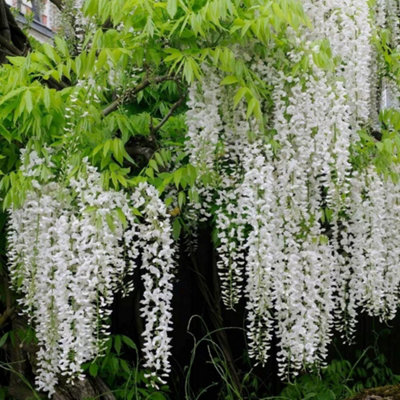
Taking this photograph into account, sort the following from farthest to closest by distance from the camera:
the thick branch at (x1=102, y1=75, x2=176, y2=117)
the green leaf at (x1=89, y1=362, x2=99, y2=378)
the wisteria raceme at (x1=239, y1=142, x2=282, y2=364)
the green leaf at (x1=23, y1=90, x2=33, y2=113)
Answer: the green leaf at (x1=89, y1=362, x2=99, y2=378) < the thick branch at (x1=102, y1=75, x2=176, y2=117) < the wisteria raceme at (x1=239, y1=142, x2=282, y2=364) < the green leaf at (x1=23, y1=90, x2=33, y2=113)

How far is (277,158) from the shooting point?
3684mm

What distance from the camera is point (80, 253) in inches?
135

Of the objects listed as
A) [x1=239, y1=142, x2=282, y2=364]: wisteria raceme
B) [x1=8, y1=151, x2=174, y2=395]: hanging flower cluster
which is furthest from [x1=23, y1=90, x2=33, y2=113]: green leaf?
[x1=239, y1=142, x2=282, y2=364]: wisteria raceme

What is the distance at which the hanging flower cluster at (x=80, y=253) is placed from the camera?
342cm

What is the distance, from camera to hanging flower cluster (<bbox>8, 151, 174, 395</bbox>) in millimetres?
3420

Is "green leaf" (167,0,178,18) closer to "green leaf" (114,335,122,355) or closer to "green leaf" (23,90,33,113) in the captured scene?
"green leaf" (23,90,33,113)

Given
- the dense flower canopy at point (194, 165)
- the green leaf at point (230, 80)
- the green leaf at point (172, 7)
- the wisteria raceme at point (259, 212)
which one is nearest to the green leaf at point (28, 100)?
the dense flower canopy at point (194, 165)

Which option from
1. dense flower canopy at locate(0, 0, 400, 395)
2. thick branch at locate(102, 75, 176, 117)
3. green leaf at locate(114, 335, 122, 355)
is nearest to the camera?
dense flower canopy at locate(0, 0, 400, 395)

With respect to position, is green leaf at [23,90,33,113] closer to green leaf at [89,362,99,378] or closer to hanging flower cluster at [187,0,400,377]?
hanging flower cluster at [187,0,400,377]

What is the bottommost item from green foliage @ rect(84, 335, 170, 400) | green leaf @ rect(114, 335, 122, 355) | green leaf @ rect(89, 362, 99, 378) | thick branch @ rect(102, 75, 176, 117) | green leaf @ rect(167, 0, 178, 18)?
green foliage @ rect(84, 335, 170, 400)

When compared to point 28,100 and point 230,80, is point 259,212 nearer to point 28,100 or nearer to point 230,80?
point 230,80

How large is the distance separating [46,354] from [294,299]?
1.50 meters

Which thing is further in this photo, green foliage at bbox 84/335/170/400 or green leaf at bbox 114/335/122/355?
green leaf at bbox 114/335/122/355

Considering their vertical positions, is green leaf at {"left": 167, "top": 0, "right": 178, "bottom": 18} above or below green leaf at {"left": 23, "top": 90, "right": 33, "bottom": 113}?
above
